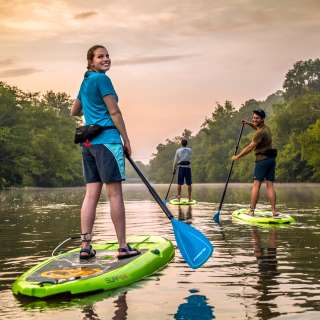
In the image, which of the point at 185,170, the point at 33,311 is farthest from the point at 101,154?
the point at 185,170

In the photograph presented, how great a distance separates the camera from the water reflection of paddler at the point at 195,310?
5.09 meters

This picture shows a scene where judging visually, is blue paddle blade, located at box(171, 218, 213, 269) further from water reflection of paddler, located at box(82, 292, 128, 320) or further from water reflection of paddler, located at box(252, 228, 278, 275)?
water reflection of paddler, located at box(82, 292, 128, 320)

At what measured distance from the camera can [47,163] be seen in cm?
8412

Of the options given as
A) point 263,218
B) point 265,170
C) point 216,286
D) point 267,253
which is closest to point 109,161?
point 216,286

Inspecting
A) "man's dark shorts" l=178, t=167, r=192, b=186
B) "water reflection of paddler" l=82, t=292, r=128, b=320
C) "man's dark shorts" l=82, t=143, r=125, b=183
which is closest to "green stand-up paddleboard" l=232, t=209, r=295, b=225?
"man's dark shorts" l=178, t=167, r=192, b=186

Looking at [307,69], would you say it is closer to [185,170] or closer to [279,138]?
[279,138]

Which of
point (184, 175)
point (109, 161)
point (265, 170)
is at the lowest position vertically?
point (184, 175)

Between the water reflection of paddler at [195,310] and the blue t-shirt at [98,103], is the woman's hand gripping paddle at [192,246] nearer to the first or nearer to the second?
the blue t-shirt at [98,103]

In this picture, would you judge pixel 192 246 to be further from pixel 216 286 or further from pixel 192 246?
pixel 216 286

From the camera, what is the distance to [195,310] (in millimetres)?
5309

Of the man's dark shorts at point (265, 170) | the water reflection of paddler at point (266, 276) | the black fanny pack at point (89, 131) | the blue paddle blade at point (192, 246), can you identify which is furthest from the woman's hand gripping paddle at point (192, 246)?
the man's dark shorts at point (265, 170)

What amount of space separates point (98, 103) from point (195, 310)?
2.85m

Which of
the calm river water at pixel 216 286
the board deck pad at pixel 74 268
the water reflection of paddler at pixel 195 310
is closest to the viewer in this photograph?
the water reflection of paddler at pixel 195 310

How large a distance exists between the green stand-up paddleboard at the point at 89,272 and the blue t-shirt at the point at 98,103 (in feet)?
4.27
